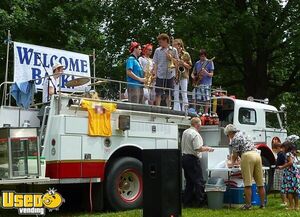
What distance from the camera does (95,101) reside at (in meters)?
10.5

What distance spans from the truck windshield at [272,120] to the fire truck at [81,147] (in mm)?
3570

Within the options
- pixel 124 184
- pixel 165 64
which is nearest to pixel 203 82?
pixel 165 64

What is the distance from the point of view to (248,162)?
10898 mm

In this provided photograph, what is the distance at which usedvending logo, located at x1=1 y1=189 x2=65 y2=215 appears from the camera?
9.27 m

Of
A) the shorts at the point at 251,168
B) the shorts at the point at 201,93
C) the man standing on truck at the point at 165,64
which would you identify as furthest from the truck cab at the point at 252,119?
the shorts at the point at 251,168

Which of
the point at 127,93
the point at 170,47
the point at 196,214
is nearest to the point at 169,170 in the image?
the point at 196,214

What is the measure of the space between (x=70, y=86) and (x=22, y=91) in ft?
3.26

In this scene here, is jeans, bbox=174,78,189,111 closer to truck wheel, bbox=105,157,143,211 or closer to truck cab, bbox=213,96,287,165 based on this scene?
truck cab, bbox=213,96,287,165

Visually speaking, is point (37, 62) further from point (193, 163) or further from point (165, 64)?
point (193, 163)

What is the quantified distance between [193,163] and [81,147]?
8.97 feet

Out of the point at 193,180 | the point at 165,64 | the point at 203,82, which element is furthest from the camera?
the point at 203,82

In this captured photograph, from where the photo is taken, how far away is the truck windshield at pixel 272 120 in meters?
15.1

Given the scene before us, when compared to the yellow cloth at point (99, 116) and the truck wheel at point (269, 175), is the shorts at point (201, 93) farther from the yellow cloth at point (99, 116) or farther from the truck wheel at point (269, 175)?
the yellow cloth at point (99, 116)

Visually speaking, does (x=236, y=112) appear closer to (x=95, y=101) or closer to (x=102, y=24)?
(x=95, y=101)
